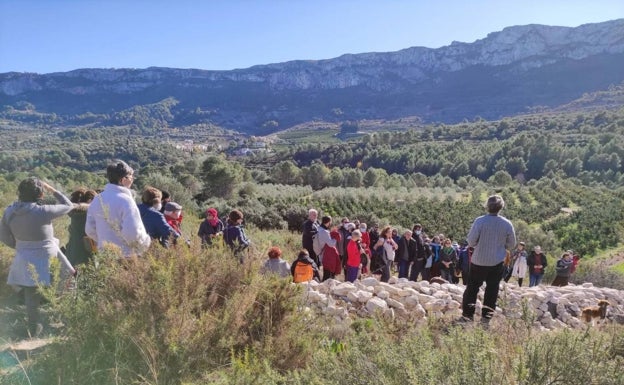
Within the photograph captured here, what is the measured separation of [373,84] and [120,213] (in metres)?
181

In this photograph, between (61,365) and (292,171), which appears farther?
(292,171)

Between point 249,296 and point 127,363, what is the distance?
814 mm

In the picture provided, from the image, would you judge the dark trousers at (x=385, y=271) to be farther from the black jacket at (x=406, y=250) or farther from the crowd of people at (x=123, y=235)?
the crowd of people at (x=123, y=235)

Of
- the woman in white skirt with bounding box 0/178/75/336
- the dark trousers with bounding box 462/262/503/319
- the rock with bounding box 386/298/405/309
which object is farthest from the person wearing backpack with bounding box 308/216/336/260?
the woman in white skirt with bounding box 0/178/75/336

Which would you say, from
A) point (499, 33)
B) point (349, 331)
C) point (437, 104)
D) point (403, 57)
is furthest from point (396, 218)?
point (499, 33)

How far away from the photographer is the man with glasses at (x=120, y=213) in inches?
130

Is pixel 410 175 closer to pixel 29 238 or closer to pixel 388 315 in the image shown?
pixel 388 315

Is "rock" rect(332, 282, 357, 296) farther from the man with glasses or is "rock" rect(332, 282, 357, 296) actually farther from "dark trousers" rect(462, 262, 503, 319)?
the man with glasses

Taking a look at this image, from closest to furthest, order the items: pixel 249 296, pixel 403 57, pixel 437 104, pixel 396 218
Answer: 1. pixel 249 296
2. pixel 396 218
3. pixel 437 104
4. pixel 403 57

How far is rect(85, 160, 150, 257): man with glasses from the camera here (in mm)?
3312

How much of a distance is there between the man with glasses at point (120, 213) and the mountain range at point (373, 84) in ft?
445

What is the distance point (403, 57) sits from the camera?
605 feet

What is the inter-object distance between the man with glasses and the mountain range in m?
136

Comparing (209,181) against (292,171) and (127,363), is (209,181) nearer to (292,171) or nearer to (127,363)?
(292,171)
